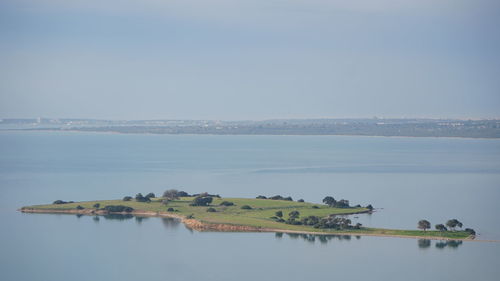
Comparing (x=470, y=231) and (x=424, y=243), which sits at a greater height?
(x=470, y=231)

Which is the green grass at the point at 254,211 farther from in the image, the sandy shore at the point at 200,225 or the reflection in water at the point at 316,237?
the reflection in water at the point at 316,237

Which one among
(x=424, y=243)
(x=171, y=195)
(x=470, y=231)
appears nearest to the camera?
(x=424, y=243)

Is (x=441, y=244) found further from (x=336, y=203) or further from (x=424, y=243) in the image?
(x=336, y=203)

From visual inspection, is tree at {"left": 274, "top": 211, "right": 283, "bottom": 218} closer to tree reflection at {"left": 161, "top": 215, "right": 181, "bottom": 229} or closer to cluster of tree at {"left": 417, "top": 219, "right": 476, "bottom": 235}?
tree reflection at {"left": 161, "top": 215, "right": 181, "bottom": 229}

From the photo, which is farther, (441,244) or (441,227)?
(441,227)

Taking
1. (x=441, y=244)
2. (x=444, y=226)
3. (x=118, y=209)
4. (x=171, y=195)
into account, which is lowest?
(x=441, y=244)

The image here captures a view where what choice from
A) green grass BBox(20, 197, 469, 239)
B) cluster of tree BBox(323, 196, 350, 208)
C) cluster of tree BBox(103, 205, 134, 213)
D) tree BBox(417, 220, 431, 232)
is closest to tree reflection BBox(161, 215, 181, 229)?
green grass BBox(20, 197, 469, 239)

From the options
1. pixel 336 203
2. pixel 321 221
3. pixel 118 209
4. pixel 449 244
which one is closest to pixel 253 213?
pixel 321 221
